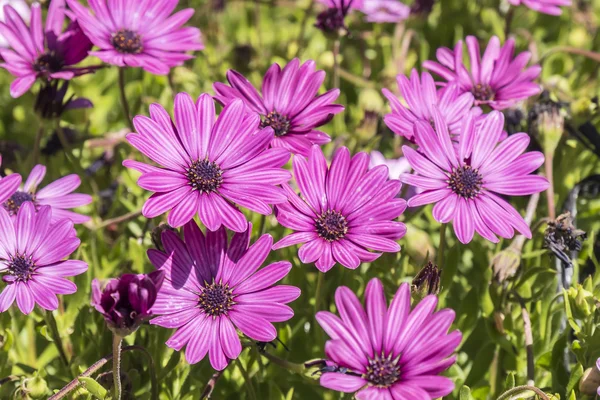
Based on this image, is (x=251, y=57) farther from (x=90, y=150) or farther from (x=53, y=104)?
(x=53, y=104)

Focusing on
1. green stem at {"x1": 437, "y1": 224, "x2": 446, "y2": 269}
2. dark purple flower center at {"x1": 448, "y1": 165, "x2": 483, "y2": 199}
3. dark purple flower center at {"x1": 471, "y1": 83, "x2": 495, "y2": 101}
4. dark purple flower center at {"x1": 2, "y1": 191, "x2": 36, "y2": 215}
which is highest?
dark purple flower center at {"x1": 471, "y1": 83, "x2": 495, "y2": 101}

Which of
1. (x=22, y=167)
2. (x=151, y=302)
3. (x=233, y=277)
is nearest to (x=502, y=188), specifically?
(x=233, y=277)

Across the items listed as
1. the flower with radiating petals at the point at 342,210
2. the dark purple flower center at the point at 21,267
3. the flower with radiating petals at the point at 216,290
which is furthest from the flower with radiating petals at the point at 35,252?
the flower with radiating petals at the point at 342,210

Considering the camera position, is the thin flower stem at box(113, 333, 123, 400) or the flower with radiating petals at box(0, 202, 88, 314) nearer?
the thin flower stem at box(113, 333, 123, 400)

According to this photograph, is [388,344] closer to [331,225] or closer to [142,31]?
[331,225]

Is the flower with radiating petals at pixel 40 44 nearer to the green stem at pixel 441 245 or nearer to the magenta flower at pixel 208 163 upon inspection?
the magenta flower at pixel 208 163

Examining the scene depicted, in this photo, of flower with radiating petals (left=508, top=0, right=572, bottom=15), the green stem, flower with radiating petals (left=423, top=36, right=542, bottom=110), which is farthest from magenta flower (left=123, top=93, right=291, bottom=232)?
flower with radiating petals (left=508, top=0, right=572, bottom=15)

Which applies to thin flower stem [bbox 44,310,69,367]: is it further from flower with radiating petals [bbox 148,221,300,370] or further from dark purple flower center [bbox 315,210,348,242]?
dark purple flower center [bbox 315,210,348,242]
